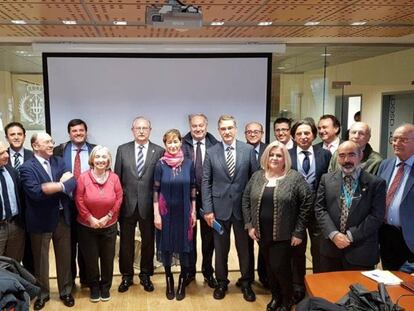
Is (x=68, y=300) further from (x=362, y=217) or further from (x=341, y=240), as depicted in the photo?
(x=362, y=217)

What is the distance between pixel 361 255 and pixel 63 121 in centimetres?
334

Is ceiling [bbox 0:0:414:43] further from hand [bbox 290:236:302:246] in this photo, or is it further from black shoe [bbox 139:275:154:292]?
black shoe [bbox 139:275:154:292]

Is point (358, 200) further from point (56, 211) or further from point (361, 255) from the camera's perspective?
point (56, 211)

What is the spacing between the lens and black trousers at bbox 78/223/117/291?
3.36 meters

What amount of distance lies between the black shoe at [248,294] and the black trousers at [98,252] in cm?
117

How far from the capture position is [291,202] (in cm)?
300

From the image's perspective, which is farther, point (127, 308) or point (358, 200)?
point (127, 308)

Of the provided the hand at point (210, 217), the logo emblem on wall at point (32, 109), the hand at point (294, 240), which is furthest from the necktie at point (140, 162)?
the logo emblem on wall at point (32, 109)

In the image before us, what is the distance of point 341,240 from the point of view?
2.71 m

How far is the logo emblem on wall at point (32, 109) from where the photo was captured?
4742mm

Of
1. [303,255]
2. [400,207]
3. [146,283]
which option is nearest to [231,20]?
[400,207]

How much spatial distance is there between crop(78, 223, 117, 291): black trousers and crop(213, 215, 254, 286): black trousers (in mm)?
900

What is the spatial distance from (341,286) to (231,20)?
2314mm

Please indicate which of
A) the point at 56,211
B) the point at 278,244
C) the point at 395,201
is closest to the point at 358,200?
the point at 395,201
